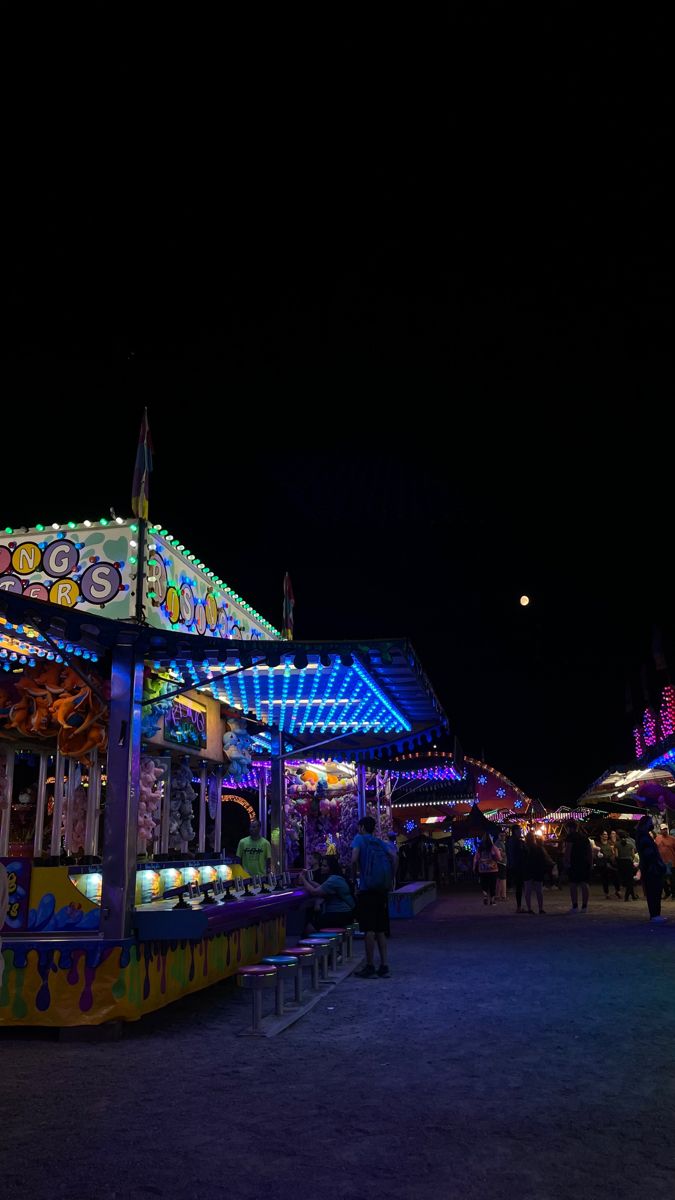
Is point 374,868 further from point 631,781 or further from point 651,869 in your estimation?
point 631,781

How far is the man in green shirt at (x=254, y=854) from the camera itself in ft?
45.2

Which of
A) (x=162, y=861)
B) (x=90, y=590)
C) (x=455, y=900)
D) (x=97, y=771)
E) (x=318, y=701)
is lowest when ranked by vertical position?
(x=455, y=900)

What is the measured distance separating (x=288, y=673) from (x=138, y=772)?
2.54 meters

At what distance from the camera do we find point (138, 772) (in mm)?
8164

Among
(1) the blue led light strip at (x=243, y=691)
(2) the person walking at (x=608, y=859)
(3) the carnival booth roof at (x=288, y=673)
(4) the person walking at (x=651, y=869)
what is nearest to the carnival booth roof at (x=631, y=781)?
(2) the person walking at (x=608, y=859)

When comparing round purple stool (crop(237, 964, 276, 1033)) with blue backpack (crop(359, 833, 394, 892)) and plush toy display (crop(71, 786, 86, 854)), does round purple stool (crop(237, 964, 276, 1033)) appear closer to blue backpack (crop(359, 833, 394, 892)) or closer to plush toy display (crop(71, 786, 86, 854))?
blue backpack (crop(359, 833, 394, 892))

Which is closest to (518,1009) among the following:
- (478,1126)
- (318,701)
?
(478,1126)

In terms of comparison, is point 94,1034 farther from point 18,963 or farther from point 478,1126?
point 478,1126

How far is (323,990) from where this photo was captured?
9656 millimetres

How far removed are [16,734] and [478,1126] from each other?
25.8 feet

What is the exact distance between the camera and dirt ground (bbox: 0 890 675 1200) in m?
4.02

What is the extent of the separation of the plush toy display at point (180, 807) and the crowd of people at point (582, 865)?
29.1ft

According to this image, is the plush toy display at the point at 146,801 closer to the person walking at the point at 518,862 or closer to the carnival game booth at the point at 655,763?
the person walking at the point at 518,862

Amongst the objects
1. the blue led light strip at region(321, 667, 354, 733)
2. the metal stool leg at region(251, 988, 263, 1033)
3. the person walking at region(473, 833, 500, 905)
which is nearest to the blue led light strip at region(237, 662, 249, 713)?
the blue led light strip at region(321, 667, 354, 733)
